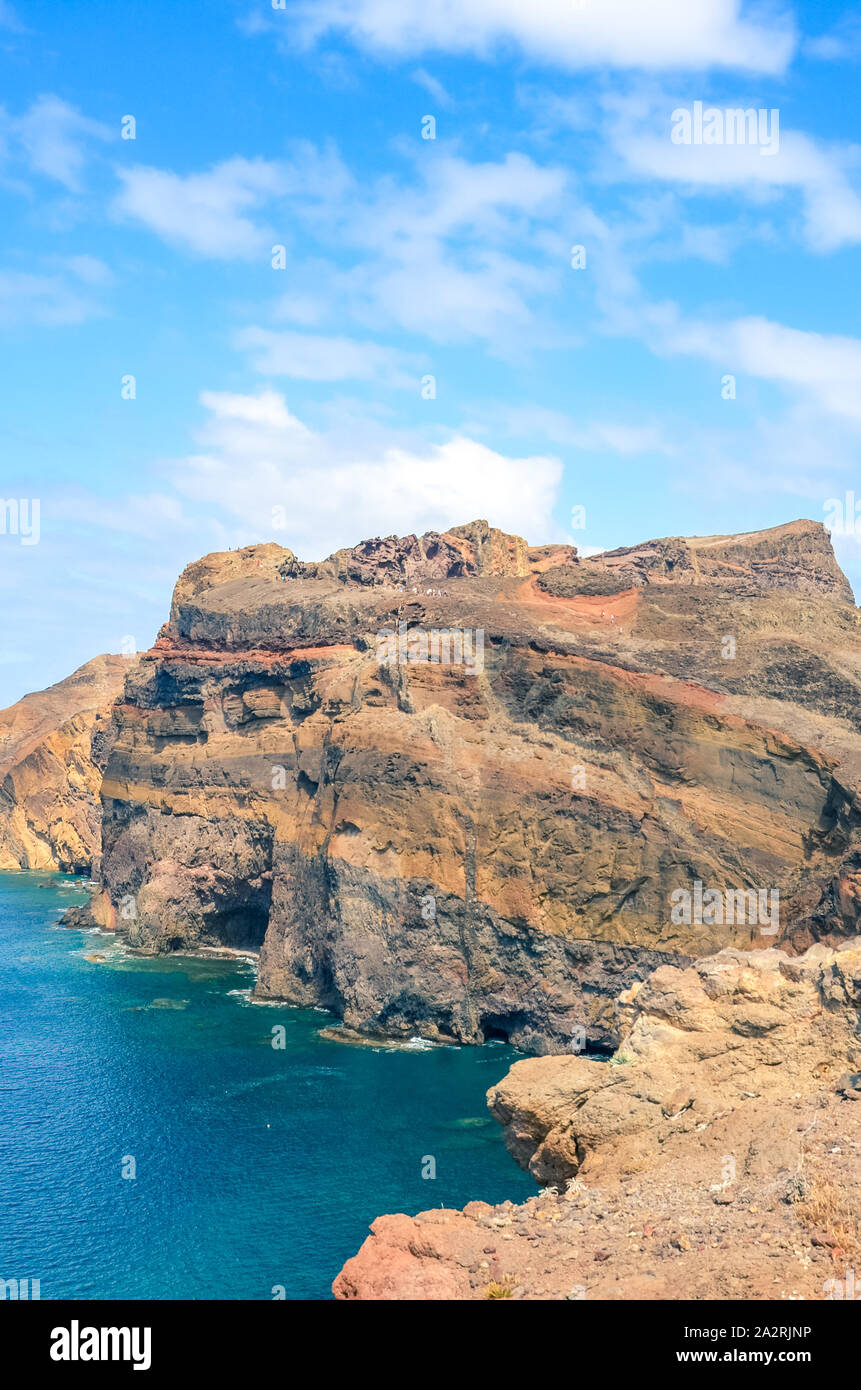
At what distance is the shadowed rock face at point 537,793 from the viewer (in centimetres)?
6825

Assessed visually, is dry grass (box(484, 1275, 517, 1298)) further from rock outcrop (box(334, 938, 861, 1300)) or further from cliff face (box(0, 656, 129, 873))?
cliff face (box(0, 656, 129, 873))

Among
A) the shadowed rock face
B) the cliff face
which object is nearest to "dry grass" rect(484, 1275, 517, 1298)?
the shadowed rock face

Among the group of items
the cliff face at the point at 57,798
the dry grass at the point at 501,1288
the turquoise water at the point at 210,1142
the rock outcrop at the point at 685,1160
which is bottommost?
the turquoise water at the point at 210,1142

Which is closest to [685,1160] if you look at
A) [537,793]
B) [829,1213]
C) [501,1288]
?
[829,1213]

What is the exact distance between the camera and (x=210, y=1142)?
53156 millimetres

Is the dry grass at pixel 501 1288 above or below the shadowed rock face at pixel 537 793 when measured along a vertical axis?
below

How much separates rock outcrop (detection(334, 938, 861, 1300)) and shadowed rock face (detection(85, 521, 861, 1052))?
2818 centimetres

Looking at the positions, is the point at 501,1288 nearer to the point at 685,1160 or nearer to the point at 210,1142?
the point at 685,1160

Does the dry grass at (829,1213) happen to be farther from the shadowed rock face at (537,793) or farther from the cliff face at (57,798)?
the cliff face at (57,798)

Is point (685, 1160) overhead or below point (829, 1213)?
below

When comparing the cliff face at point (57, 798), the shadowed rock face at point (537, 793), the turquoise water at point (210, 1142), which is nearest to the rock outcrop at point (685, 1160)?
the turquoise water at point (210, 1142)

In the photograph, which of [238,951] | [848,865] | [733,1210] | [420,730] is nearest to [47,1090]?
[420,730]

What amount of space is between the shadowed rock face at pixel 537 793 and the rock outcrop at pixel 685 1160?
92.5 ft

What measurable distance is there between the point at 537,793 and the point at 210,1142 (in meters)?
30.8
